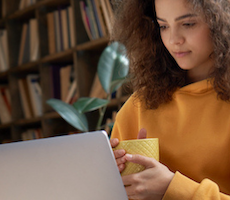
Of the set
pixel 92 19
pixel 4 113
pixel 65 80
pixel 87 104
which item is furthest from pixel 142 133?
pixel 4 113

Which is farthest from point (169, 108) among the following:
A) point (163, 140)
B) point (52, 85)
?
point (52, 85)

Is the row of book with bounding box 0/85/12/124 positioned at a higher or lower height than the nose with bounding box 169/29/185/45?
lower

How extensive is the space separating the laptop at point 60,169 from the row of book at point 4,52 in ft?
8.56

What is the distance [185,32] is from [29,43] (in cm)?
227

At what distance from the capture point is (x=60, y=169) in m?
0.61

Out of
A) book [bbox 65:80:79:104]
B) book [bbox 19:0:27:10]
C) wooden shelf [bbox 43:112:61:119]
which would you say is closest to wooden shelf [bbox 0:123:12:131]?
wooden shelf [bbox 43:112:61:119]

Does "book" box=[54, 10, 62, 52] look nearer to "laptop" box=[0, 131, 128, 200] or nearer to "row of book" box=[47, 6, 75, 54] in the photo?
"row of book" box=[47, 6, 75, 54]

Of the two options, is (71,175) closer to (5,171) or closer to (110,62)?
(5,171)

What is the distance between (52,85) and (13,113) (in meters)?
0.52

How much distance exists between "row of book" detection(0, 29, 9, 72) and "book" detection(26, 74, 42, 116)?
12.8 inches

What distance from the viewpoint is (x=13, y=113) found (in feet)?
9.75

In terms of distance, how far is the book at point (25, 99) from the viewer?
2926 millimetres

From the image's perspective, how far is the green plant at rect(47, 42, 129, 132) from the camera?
6.34 feet

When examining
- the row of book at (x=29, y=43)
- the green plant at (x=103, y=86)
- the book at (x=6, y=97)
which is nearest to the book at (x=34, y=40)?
the row of book at (x=29, y=43)
